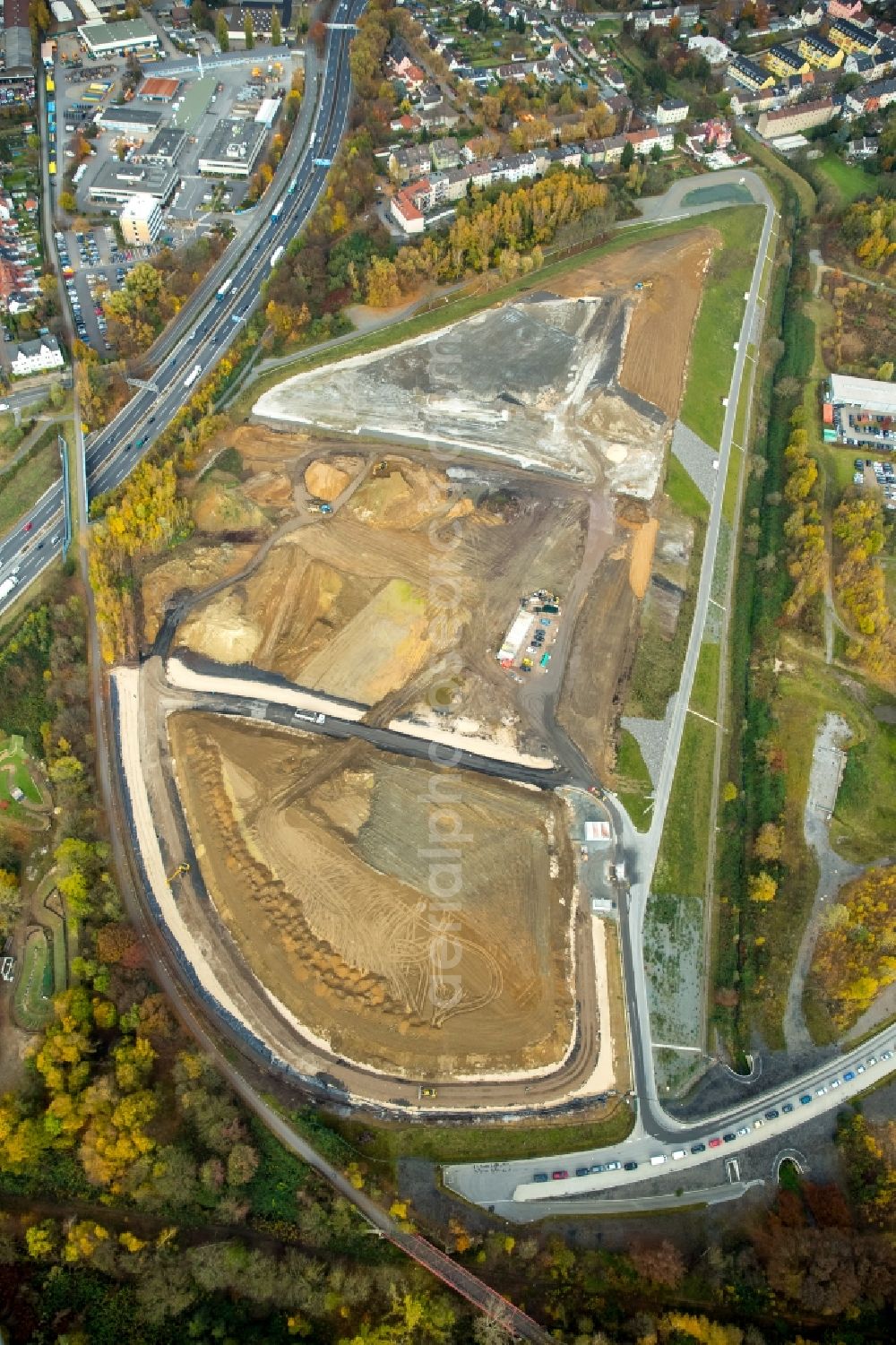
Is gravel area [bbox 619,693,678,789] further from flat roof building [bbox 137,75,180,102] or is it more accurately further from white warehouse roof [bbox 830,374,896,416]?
flat roof building [bbox 137,75,180,102]

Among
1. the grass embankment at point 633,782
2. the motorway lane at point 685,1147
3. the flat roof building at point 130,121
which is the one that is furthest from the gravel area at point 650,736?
the flat roof building at point 130,121

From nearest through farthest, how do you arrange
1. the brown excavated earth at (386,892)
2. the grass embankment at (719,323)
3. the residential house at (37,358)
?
the brown excavated earth at (386,892)
the residential house at (37,358)
the grass embankment at (719,323)

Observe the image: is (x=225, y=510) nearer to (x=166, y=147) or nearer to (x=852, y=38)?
(x=166, y=147)

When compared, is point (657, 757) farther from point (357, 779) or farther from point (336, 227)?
point (336, 227)

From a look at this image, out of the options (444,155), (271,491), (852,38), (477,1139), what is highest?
(852,38)

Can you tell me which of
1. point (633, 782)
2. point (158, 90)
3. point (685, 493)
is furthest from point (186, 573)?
point (158, 90)

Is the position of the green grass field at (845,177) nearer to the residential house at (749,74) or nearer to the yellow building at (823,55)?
the residential house at (749,74)

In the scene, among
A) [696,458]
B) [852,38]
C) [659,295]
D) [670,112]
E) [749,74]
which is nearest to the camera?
[696,458]
